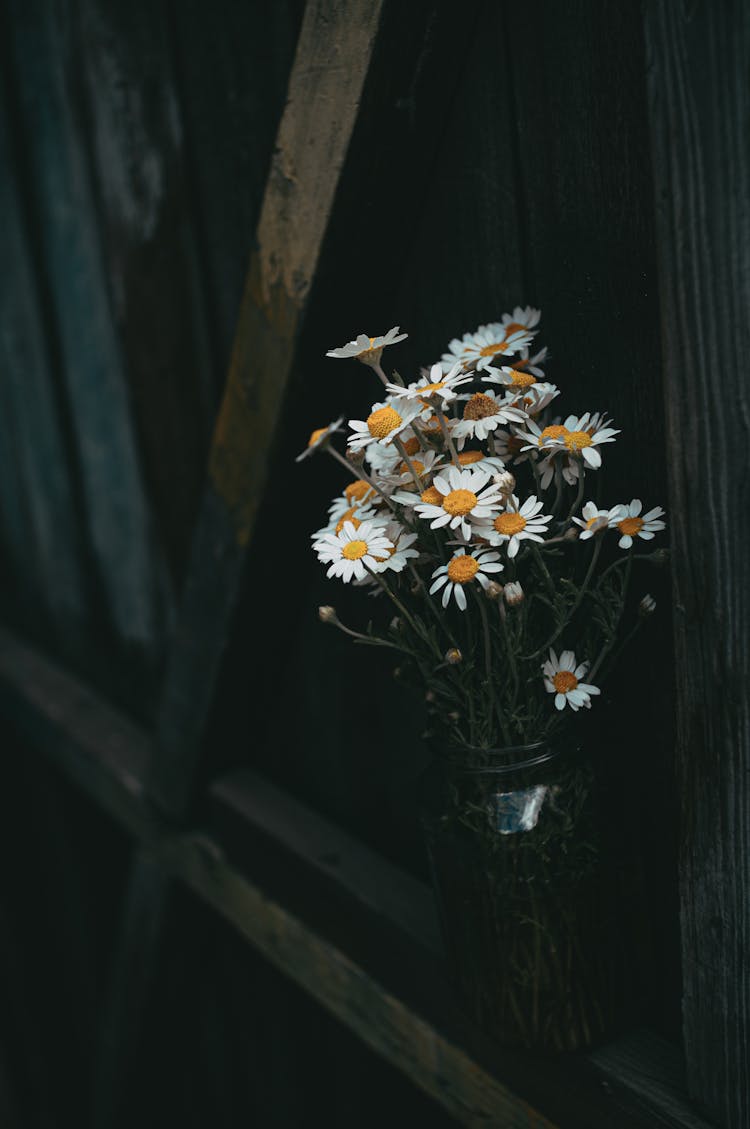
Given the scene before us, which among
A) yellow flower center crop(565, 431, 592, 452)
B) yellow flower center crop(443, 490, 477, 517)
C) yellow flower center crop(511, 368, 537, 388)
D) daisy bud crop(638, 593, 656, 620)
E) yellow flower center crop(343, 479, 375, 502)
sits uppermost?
yellow flower center crop(511, 368, 537, 388)

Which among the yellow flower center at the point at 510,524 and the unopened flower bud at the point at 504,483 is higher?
the unopened flower bud at the point at 504,483

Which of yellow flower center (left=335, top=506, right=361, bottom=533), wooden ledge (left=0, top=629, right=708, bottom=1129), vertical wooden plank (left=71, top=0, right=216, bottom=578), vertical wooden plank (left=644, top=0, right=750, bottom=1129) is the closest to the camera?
vertical wooden plank (left=644, top=0, right=750, bottom=1129)

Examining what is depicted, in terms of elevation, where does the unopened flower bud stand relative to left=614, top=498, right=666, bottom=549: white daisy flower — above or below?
above

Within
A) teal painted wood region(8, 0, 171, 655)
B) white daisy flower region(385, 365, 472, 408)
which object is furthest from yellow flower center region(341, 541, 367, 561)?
teal painted wood region(8, 0, 171, 655)

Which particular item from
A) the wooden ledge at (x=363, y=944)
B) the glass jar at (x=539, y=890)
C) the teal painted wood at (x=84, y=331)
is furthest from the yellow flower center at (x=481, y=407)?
the teal painted wood at (x=84, y=331)

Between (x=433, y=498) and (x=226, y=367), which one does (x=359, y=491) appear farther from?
(x=226, y=367)

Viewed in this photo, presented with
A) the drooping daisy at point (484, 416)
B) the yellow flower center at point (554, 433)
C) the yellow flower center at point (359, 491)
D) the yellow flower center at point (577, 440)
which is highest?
the drooping daisy at point (484, 416)

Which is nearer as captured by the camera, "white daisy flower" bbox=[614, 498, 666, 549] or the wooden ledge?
"white daisy flower" bbox=[614, 498, 666, 549]

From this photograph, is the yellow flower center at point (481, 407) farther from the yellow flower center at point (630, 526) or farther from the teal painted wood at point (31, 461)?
the teal painted wood at point (31, 461)

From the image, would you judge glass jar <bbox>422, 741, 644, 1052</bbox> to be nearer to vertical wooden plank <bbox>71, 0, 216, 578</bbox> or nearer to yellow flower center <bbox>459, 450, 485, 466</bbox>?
yellow flower center <bbox>459, 450, 485, 466</bbox>
